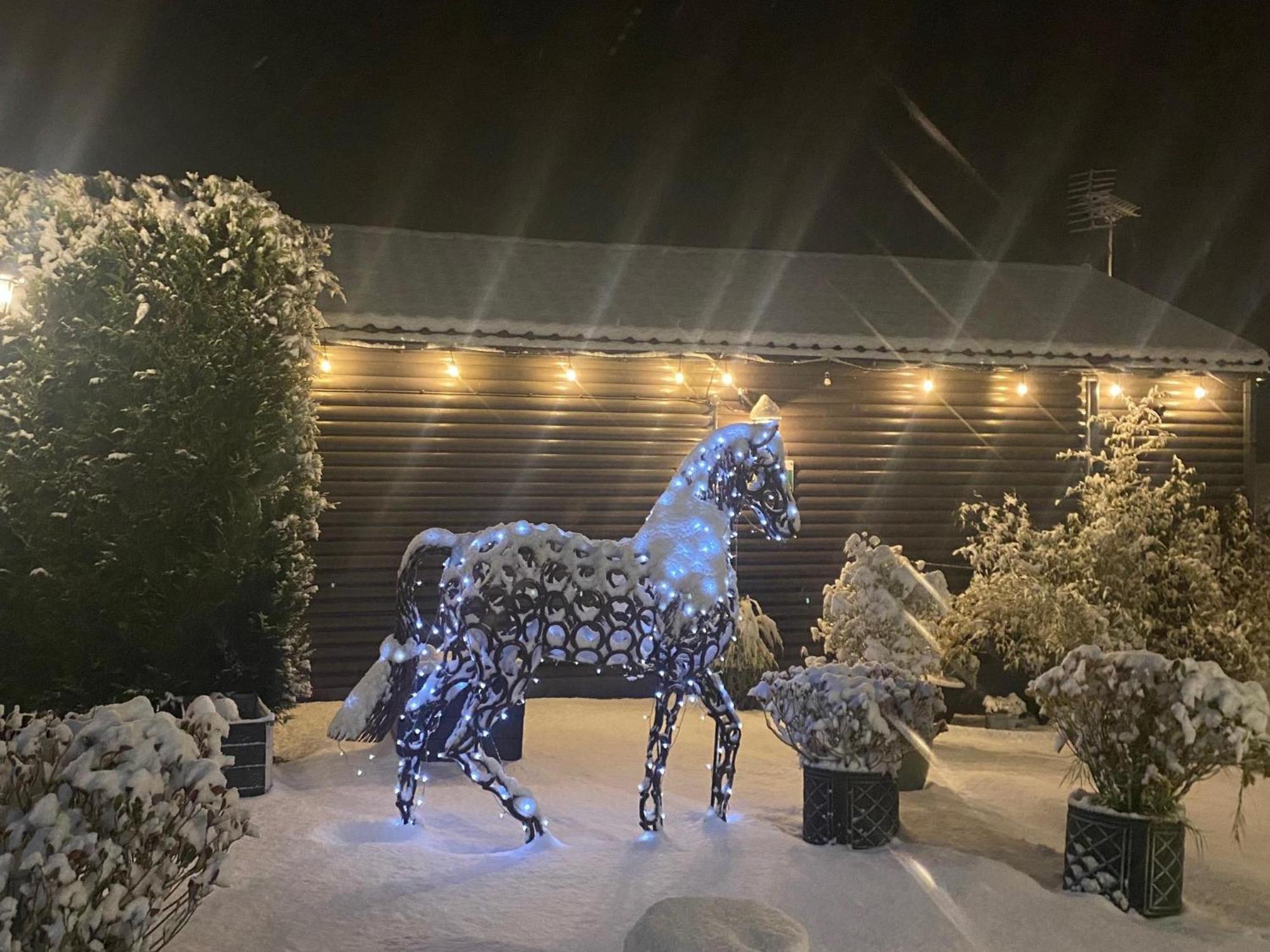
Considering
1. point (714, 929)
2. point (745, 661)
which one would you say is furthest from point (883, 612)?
point (714, 929)

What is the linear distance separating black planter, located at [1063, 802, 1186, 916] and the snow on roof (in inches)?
233

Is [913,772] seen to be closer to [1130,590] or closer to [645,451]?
[1130,590]

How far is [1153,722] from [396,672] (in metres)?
3.94

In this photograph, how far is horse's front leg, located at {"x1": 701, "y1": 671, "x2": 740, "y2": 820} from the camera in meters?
5.65

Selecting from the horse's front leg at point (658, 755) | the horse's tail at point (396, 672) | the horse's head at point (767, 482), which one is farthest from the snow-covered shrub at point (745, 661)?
the horse's tail at point (396, 672)

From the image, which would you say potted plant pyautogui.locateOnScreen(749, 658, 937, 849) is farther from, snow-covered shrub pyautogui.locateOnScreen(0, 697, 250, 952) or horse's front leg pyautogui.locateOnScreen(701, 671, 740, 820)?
snow-covered shrub pyautogui.locateOnScreen(0, 697, 250, 952)

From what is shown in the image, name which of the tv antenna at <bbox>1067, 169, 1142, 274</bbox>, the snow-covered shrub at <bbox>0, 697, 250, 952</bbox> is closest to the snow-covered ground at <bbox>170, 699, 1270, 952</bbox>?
the snow-covered shrub at <bbox>0, 697, 250, 952</bbox>

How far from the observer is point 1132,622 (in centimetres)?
860

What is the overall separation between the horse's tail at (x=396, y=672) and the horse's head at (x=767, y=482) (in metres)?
1.70

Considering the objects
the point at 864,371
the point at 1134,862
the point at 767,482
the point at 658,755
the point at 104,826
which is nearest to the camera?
the point at 104,826

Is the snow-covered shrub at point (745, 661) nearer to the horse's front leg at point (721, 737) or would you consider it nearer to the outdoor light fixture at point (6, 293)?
the horse's front leg at point (721, 737)

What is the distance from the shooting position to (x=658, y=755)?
5629mm

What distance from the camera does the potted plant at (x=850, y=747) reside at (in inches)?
215

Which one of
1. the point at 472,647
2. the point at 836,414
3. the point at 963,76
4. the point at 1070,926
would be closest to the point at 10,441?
the point at 472,647
